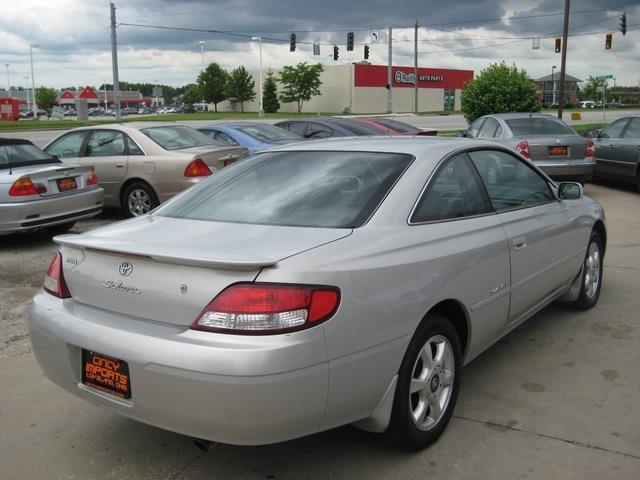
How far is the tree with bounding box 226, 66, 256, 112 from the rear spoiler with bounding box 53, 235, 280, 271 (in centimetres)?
7679

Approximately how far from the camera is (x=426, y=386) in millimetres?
Answer: 3207

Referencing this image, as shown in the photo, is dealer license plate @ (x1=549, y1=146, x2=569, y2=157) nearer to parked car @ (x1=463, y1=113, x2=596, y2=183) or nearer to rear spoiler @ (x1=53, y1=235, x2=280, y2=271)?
parked car @ (x1=463, y1=113, x2=596, y2=183)

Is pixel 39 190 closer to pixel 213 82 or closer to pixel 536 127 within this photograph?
pixel 536 127

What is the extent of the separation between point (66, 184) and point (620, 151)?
9.79 meters

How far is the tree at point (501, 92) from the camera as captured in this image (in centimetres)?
2162

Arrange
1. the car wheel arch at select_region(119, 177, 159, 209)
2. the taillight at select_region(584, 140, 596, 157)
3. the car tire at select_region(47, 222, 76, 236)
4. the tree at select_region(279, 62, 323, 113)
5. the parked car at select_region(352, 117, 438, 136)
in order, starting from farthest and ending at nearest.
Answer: the tree at select_region(279, 62, 323, 113)
the parked car at select_region(352, 117, 438, 136)
the taillight at select_region(584, 140, 596, 157)
the car wheel arch at select_region(119, 177, 159, 209)
the car tire at select_region(47, 222, 76, 236)

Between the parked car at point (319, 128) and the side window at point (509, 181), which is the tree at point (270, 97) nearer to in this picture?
the parked car at point (319, 128)

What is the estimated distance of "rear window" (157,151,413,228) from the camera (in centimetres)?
321

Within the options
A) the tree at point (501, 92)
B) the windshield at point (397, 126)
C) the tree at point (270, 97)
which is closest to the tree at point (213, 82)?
the tree at point (270, 97)

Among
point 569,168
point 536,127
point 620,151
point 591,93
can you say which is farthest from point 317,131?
point 591,93

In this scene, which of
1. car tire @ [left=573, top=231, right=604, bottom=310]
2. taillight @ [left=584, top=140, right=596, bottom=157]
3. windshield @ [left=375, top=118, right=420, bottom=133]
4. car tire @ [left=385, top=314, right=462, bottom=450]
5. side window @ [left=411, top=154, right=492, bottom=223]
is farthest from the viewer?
windshield @ [left=375, top=118, right=420, bottom=133]

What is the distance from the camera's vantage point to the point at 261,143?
11859 mm

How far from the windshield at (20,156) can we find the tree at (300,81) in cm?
6184

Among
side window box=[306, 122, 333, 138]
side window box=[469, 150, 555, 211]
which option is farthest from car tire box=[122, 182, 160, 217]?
side window box=[469, 150, 555, 211]
